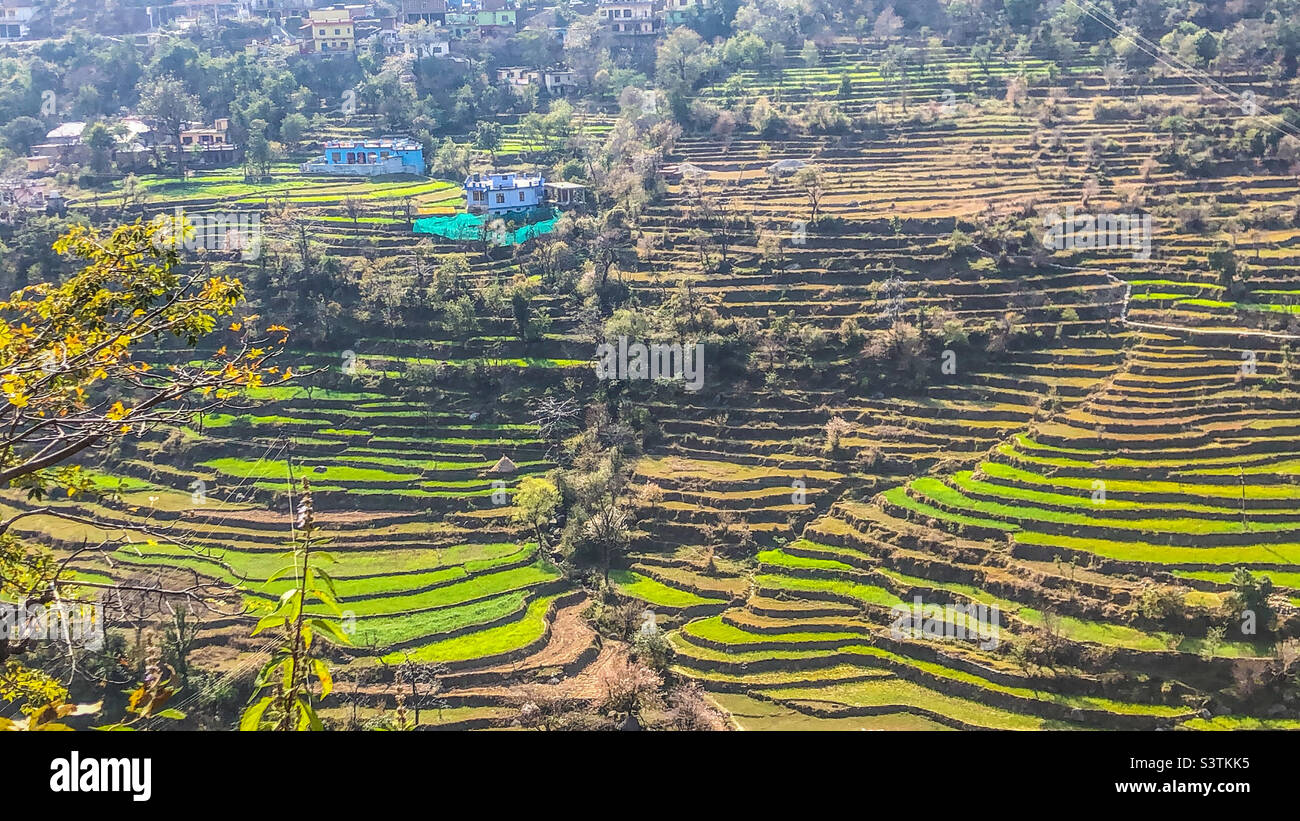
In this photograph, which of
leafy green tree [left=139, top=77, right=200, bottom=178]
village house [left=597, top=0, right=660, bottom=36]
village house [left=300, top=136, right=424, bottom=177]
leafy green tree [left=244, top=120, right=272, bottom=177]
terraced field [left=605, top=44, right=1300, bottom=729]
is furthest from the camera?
village house [left=597, top=0, right=660, bottom=36]

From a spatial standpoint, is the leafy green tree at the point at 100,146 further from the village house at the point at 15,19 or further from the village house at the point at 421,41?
the village house at the point at 15,19

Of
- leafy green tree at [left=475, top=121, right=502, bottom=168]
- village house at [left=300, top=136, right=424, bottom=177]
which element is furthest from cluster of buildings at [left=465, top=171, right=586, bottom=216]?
village house at [left=300, top=136, right=424, bottom=177]

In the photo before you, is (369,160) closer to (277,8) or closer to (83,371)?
(277,8)

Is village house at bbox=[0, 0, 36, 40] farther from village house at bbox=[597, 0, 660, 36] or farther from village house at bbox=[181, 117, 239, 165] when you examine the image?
village house at bbox=[597, 0, 660, 36]

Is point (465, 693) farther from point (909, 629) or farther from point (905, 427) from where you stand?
point (905, 427)

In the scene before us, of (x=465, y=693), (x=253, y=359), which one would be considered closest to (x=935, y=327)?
(x=465, y=693)
